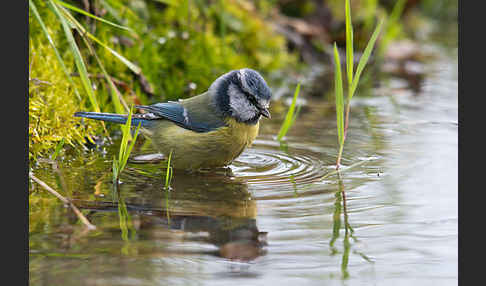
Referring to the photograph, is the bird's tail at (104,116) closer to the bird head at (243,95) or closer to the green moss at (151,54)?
the green moss at (151,54)

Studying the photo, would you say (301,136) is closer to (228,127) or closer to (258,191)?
(228,127)

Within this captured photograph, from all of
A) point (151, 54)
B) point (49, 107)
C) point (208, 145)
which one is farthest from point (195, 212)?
point (151, 54)

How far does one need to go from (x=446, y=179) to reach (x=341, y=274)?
1671mm

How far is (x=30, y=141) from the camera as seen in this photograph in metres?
3.87

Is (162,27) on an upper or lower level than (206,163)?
upper

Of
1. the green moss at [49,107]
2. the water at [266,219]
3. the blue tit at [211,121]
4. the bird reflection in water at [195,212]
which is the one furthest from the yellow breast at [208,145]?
the green moss at [49,107]

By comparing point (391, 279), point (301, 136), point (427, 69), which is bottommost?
point (391, 279)

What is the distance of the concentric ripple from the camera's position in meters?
3.80

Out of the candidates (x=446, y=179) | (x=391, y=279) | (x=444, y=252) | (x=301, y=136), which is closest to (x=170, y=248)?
(x=391, y=279)

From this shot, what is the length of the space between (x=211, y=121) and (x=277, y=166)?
1.81 feet

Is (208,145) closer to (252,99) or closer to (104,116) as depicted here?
(252,99)

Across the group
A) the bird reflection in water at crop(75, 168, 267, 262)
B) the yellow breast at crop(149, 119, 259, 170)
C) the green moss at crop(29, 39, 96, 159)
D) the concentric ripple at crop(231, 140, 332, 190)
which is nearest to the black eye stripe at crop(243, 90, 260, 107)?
the yellow breast at crop(149, 119, 259, 170)

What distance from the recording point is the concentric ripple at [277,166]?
12.5 ft

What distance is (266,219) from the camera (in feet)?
10.2
